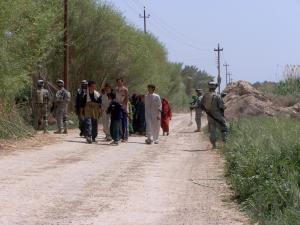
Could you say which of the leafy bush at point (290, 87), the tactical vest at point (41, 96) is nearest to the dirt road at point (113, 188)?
the tactical vest at point (41, 96)

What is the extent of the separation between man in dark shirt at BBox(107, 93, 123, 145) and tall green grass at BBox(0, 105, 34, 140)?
8.18 ft

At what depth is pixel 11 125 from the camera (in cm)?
1788

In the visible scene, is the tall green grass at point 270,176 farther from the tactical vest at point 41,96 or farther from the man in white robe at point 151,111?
the tactical vest at point 41,96

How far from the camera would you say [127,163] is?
13219 millimetres

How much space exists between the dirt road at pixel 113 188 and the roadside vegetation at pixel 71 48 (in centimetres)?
255

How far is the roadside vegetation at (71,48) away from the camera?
51.2ft

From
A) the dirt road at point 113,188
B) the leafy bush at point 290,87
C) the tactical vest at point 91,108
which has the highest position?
the leafy bush at point 290,87

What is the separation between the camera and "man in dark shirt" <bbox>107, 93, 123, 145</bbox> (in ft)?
58.0

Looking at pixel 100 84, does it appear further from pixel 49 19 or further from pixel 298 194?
pixel 298 194

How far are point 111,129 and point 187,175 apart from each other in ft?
21.0

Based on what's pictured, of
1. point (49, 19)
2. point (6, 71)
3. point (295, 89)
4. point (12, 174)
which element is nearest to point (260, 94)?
point (295, 89)

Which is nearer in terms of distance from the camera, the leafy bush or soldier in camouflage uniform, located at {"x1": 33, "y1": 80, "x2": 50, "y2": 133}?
soldier in camouflage uniform, located at {"x1": 33, "y1": 80, "x2": 50, "y2": 133}

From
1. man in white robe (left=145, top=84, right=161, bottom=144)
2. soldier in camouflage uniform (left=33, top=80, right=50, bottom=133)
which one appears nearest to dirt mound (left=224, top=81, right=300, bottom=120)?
man in white robe (left=145, top=84, right=161, bottom=144)

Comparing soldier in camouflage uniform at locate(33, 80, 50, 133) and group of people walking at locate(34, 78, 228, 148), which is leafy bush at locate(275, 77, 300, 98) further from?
soldier in camouflage uniform at locate(33, 80, 50, 133)
